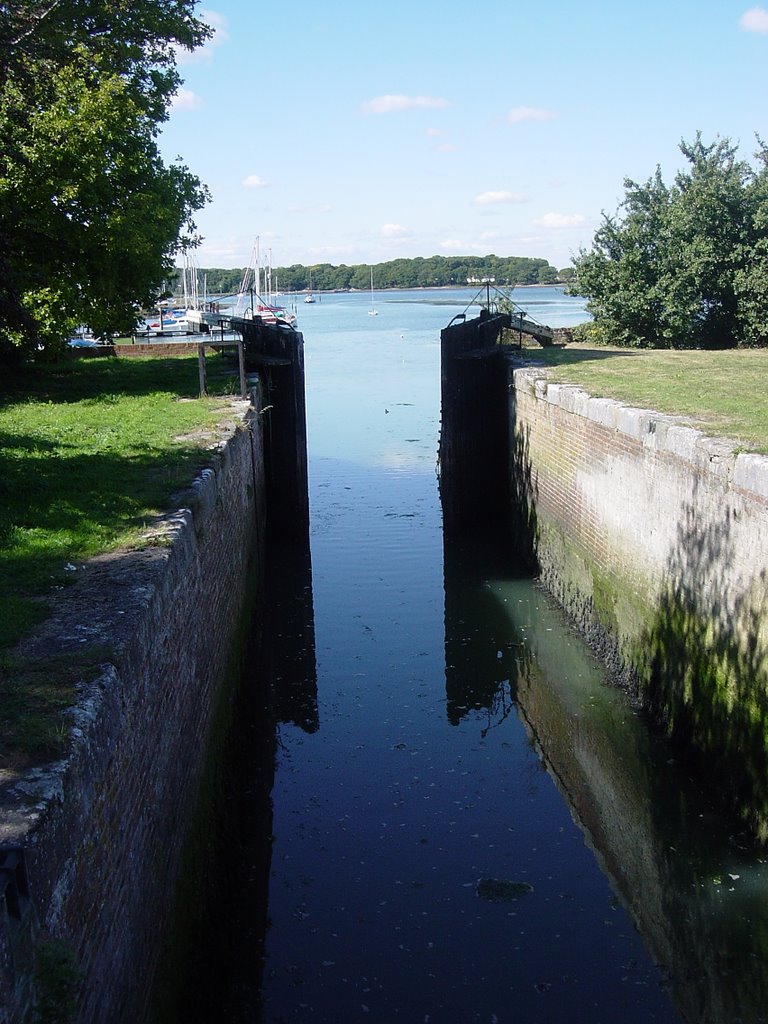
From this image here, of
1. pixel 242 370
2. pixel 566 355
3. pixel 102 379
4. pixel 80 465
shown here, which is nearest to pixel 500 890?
pixel 80 465

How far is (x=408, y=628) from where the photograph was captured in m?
12.8

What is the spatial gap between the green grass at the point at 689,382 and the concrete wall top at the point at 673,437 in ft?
0.72

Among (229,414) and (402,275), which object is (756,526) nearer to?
(229,414)

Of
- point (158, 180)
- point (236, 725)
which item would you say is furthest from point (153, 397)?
point (236, 725)

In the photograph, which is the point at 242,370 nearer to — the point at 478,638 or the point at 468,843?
the point at 478,638

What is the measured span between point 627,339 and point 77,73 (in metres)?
14.6

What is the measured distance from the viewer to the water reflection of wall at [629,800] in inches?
254

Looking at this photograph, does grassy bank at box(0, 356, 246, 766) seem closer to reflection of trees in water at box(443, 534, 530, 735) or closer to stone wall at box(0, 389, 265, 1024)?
stone wall at box(0, 389, 265, 1024)

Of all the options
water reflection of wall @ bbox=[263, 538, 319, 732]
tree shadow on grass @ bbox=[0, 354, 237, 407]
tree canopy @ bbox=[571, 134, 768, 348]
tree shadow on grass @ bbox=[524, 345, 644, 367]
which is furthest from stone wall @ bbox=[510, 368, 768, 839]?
tree canopy @ bbox=[571, 134, 768, 348]

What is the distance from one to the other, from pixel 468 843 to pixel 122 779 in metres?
4.01

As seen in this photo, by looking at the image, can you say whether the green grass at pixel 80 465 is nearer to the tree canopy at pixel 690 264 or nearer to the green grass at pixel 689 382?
the green grass at pixel 689 382

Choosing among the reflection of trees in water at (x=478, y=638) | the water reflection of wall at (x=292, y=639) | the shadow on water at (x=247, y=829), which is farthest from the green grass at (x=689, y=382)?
the shadow on water at (x=247, y=829)

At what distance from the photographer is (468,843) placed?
7.83 meters

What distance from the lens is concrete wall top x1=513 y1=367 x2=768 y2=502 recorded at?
318 inches
